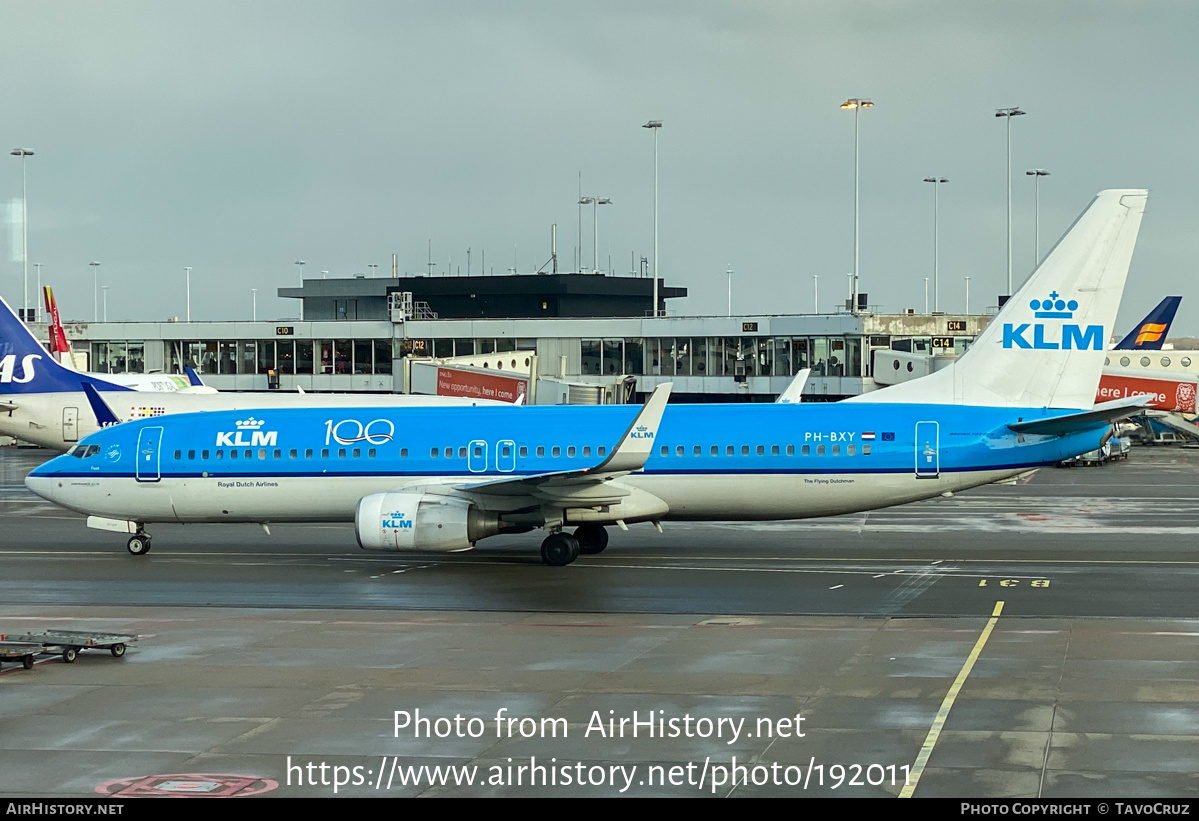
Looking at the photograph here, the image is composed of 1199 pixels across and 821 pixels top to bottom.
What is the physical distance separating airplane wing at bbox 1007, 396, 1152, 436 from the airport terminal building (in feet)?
123

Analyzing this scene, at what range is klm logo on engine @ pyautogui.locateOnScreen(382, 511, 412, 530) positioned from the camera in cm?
2986

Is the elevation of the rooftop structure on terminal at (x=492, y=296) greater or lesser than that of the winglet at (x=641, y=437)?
greater

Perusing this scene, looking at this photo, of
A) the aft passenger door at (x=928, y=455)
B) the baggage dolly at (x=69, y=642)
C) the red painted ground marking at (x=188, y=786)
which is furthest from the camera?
the aft passenger door at (x=928, y=455)

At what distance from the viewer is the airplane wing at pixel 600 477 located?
2875cm

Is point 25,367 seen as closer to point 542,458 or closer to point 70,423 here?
point 70,423

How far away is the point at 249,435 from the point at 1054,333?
2005 centimetres

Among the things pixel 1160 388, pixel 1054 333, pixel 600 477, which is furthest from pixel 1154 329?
pixel 600 477

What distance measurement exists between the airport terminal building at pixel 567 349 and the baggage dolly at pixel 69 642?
4697 cm

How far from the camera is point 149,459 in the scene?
33844 millimetres

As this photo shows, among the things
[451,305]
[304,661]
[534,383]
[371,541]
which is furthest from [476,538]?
[451,305]

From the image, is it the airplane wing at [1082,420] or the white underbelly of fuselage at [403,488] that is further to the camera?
the white underbelly of fuselage at [403,488]

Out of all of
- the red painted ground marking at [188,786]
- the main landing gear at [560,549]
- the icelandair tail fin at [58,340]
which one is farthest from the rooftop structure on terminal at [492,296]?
the red painted ground marking at [188,786]

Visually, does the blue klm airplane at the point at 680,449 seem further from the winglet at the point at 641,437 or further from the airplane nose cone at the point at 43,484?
the winglet at the point at 641,437

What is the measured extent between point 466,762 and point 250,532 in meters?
27.7
